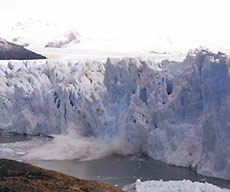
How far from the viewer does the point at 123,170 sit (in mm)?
7289

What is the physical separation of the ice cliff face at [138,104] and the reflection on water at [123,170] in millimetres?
214

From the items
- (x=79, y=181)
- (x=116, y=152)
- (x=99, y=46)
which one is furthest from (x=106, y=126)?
(x=99, y=46)

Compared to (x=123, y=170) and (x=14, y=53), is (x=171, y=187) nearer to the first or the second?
(x=123, y=170)

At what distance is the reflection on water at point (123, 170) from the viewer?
6688 millimetres

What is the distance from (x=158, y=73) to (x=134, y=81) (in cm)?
71

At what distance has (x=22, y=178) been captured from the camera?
1.65 m

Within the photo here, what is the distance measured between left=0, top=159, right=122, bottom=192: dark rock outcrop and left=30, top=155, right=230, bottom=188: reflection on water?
14.8 ft

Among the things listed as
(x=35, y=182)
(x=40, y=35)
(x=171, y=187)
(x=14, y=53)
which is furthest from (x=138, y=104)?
(x=40, y=35)

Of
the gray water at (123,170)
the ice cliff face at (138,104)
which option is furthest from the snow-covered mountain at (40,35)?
the gray water at (123,170)

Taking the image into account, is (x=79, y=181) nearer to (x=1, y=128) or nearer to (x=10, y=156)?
(x=10, y=156)

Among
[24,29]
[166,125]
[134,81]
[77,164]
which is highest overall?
[24,29]

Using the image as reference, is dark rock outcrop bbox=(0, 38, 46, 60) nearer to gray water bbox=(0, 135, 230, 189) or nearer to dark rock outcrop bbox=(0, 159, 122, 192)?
gray water bbox=(0, 135, 230, 189)

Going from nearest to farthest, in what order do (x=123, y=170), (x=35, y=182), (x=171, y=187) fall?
(x=35, y=182) → (x=171, y=187) → (x=123, y=170)

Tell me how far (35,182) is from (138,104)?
273 inches
